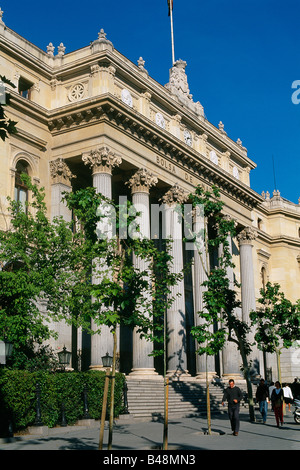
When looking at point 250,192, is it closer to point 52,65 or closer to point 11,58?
point 52,65

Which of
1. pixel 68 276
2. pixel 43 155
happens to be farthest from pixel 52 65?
pixel 68 276

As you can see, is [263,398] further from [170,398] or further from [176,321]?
[176,321]

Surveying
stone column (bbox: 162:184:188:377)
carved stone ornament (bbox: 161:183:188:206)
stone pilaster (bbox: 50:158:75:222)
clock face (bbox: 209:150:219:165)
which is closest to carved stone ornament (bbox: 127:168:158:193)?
stone column (bbox: 162:184:188:377)

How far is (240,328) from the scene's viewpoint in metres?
26.8

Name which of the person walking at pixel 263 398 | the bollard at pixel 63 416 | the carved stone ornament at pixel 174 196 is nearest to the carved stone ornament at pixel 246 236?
the carved stone ornament at pixel 174 196

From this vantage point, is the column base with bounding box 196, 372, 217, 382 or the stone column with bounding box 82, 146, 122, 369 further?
the column base with bounding box 196, 372, 217, 382

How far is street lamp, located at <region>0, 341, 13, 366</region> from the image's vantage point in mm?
20406

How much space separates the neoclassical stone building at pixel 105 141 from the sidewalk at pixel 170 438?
6.64 meters

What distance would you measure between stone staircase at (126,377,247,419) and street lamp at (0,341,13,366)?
6.77m

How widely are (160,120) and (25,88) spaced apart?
29.0 ft

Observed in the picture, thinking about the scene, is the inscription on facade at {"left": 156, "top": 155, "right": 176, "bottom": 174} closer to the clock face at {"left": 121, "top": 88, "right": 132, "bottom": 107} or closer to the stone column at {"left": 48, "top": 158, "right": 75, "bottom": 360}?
the clock face at {"left": 121, "top": 88, "right": 132, "bottom": 107}

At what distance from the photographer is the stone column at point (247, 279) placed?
1730 inches

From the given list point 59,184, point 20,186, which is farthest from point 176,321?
point 20,186

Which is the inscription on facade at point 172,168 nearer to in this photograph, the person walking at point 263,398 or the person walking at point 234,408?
the person walking at point 263,398
